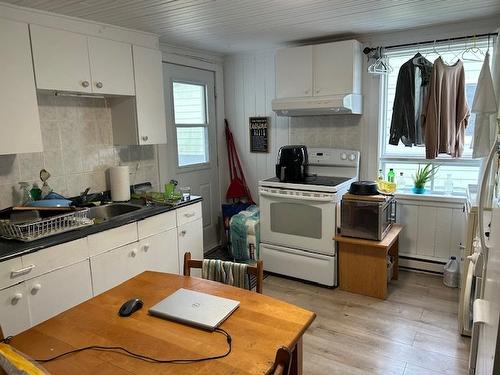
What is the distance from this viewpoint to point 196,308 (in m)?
1.39

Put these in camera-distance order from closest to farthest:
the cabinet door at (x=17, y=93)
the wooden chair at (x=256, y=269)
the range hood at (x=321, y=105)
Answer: the wooden chair at (x=256, y=269), the cabinet door at (x=17, y=93), the range hood at (x=321, y=105)

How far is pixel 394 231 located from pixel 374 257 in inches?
14.2

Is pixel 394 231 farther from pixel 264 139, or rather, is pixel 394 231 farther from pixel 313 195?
pixel 264 139

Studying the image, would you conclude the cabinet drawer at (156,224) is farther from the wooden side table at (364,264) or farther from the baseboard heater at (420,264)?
the baseboard heater at (420,264)

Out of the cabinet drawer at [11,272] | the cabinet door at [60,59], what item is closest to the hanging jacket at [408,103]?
the cabinet door at [60,59]

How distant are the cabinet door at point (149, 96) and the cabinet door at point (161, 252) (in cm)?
78

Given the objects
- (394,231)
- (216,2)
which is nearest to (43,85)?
(216,2)

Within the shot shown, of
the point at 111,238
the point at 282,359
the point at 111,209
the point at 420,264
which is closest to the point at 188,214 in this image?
the point at 111,209

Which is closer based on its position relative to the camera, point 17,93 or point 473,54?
point 17,93

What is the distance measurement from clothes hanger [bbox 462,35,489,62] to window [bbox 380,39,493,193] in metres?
0.02

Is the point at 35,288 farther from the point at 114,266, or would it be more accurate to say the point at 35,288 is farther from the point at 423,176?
the point at 423,176

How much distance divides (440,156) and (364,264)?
1.19 metres

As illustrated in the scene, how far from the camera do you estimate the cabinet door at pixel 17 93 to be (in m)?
2.09

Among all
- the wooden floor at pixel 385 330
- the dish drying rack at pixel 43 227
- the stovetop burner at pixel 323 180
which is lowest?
the wooden floor at pixel 385 330
